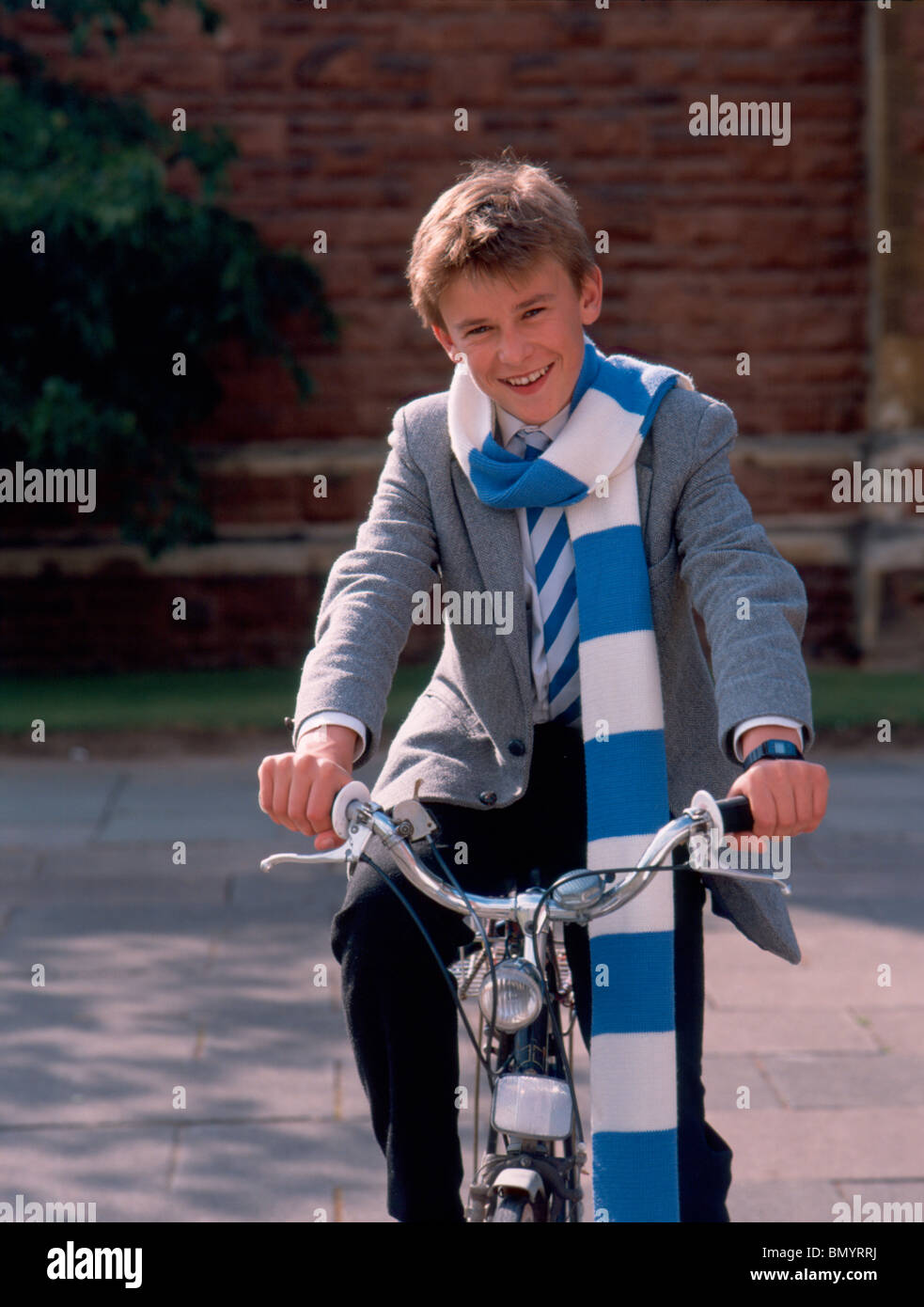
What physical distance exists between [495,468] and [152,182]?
20.2 ft

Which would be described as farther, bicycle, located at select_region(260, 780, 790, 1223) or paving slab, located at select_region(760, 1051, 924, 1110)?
paving slab, located at select_region(760, 1051, 924, 1110)

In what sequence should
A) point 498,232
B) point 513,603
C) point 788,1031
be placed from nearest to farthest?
point 498,232 < point 513,603 < point 788,1031

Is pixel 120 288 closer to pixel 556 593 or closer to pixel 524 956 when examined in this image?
pixel 556 593

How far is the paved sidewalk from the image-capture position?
3.54 meters

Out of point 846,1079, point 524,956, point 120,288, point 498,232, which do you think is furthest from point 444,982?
point 120,288

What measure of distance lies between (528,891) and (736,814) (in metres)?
0.28

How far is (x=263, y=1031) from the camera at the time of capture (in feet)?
14.5

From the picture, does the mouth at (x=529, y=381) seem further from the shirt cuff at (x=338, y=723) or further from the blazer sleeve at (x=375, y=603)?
the shirt cuff at (x=338, y=723)

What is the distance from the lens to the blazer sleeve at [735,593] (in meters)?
2.22

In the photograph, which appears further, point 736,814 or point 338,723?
point 338,723

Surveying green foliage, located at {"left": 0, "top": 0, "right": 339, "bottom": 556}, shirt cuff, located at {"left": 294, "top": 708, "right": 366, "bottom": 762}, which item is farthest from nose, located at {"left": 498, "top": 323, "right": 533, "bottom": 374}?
green foliage, located at {"left": 0, "top": 0, "right": 339, "bottom": 556}

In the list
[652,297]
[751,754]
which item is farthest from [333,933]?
[652,297]

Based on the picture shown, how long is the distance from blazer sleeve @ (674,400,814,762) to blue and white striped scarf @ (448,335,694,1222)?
86mm

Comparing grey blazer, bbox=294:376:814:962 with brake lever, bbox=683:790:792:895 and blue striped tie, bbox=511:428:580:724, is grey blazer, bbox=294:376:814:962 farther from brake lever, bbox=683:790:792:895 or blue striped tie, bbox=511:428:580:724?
brake lever, bbox=683:790:792:895
